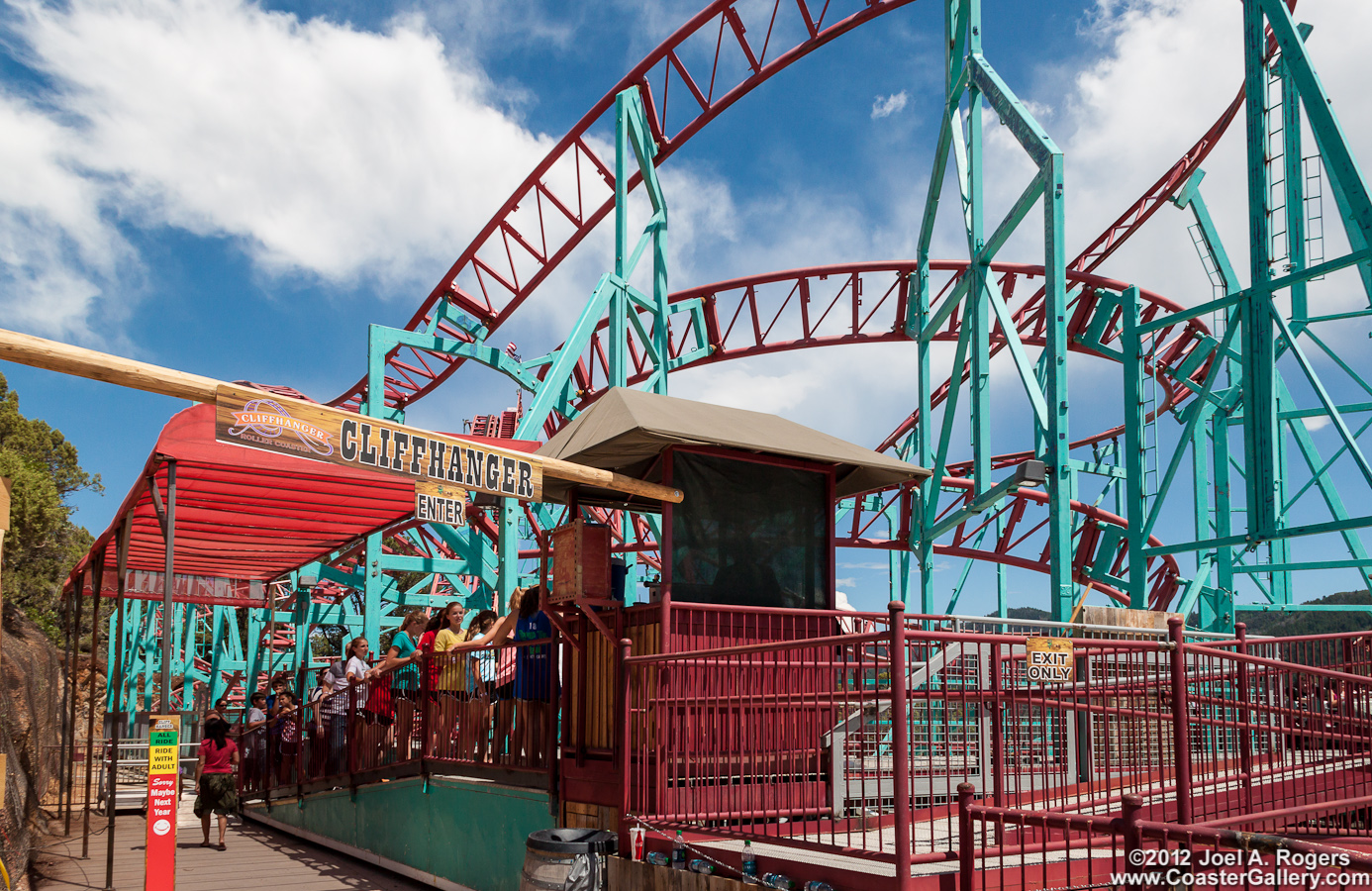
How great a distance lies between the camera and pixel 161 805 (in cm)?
772

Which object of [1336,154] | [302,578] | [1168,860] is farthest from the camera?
[302,578]

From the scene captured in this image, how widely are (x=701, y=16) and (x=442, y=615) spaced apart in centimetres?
1313

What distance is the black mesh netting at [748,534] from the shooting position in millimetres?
8102

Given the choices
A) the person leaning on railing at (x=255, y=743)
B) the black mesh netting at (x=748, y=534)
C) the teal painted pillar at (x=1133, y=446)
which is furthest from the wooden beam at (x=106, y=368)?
the teal painted pillar at (x=1133, y=446)

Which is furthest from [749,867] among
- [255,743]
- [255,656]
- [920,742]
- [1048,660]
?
[255,656]

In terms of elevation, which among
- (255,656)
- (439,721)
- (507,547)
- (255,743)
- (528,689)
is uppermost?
(507,547)

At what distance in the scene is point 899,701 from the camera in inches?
201

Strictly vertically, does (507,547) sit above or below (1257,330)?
below

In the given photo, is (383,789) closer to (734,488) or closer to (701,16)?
(734,488)

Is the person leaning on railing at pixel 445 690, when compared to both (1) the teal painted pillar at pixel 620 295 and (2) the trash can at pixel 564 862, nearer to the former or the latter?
(2) the trash can at pixel 564 862

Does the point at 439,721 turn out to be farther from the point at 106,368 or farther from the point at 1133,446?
the point at 1133,446

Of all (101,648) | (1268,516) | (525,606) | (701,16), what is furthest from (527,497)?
(101,648)

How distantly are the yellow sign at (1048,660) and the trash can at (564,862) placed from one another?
3099 millimetres

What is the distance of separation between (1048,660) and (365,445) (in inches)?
177
